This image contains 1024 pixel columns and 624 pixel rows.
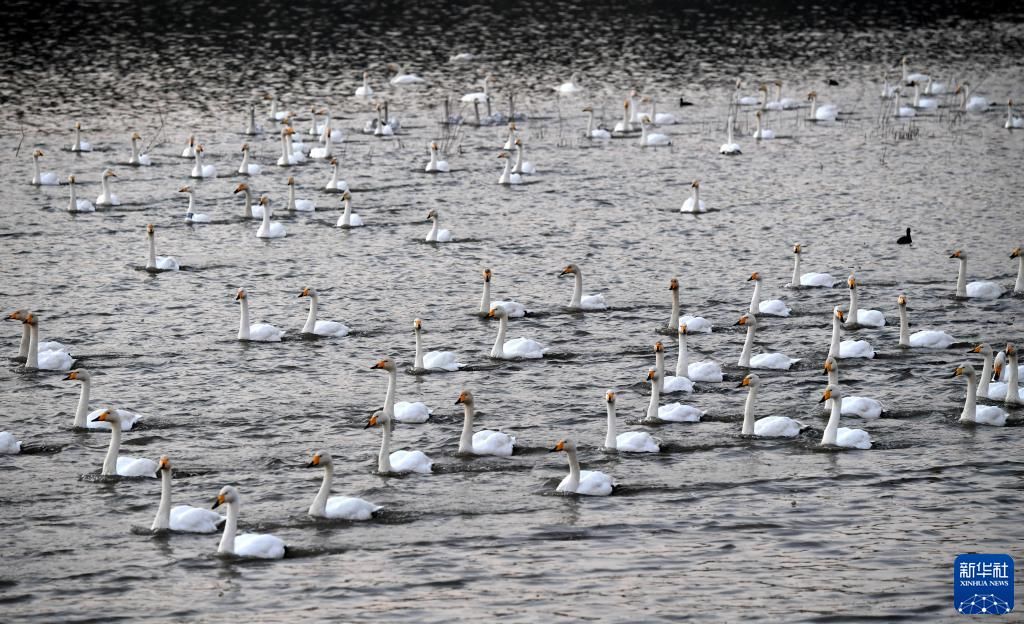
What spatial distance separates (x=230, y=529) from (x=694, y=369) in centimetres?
845

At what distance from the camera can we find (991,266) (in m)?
29.7

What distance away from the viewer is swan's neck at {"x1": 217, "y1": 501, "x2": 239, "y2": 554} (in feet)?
55.4

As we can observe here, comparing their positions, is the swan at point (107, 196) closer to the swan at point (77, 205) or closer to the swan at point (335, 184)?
the swan at point (77, 205)

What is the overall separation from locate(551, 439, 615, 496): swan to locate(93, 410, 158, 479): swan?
5.10 meters

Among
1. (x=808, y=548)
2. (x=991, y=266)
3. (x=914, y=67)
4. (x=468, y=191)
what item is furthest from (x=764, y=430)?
(x=914, y=67)

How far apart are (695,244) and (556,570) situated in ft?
52.9

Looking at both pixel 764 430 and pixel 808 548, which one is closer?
pixel 808 548

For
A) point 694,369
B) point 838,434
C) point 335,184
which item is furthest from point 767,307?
point 335,184

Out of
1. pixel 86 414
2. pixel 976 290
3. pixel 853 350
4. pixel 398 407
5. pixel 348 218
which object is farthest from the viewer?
pixel 348 218

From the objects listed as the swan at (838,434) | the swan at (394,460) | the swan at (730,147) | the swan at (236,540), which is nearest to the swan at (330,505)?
the swan at (236,540)

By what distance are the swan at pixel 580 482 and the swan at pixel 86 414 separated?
614cm

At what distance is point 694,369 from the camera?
22.9m

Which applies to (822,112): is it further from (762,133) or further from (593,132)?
(593,132)

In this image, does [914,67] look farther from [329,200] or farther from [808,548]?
[808,548]
